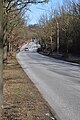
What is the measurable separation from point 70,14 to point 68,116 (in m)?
61.6

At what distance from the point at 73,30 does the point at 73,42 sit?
10115mm

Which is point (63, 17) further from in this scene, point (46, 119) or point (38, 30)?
point (46, 119)

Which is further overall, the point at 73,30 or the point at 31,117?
the point at 73,30

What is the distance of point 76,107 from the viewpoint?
40.9 feet

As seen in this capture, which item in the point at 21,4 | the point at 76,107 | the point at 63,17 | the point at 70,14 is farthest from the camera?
the point at 63,17

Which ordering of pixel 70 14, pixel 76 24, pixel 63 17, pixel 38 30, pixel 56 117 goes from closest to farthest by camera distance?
pixel 56 117
pixel 76 24
pixel 70 14
pixel 63 17
pixel 38 30

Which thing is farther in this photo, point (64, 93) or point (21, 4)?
point (21, 4)

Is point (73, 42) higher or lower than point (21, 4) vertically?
lower

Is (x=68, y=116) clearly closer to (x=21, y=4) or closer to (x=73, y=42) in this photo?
(x=21, y=4)

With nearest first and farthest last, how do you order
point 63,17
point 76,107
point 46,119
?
1. point 46,119
2. point 76,107
3. point 63,17

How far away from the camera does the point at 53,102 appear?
13992 millimetres

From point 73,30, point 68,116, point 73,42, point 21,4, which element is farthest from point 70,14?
point 68,116

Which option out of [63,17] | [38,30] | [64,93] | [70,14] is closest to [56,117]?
[64,93]

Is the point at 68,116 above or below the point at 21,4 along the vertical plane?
below
